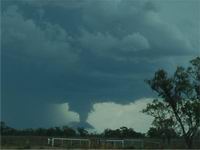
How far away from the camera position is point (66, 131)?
10906 cm

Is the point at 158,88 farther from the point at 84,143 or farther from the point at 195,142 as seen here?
the point at 84,143

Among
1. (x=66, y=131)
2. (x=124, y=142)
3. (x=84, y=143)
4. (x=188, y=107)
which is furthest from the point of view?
(x=66, y=131)

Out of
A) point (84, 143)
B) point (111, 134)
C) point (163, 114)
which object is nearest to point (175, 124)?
point (163, 114)

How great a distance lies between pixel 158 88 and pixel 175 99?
3.07 m

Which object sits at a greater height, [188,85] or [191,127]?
[188,85]

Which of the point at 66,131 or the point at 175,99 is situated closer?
the point at 175,99

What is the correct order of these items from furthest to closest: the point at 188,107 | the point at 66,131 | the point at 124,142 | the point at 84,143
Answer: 1. the point at 66,131
2. the point at 188,107
3. the point at 124,142
4. the point at 84,143

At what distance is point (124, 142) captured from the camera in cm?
6362

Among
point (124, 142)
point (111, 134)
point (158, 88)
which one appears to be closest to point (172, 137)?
point (158, 88)

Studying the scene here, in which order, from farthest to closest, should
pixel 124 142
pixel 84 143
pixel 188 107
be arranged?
1. pixel 188 107
2. pixel 124 142
3. pixel 84 143

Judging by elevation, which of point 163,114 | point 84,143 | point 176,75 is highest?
point 176,75

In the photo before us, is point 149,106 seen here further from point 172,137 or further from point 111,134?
point 111,134

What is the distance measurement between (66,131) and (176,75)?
37.0 meters

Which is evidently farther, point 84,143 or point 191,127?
point 191,127
